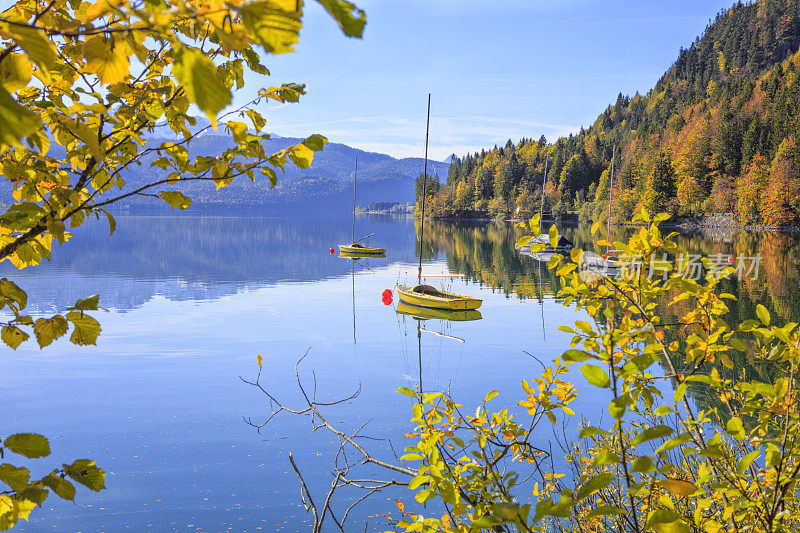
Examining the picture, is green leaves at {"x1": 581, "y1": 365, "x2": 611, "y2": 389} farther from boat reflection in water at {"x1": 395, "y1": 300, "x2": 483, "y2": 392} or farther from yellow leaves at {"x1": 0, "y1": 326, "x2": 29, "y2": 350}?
boat reflection in water at {"x1": 395, "y1": 300, "x2": 483, "y2": 392}

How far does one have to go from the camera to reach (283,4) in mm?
736

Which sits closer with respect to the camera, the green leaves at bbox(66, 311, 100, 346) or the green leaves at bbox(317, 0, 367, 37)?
→ the green leaves at bbox(317, 0, 367, 37)

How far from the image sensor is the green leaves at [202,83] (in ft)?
2.10

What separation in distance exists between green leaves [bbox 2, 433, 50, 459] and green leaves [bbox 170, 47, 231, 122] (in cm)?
90

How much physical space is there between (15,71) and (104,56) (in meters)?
0.16

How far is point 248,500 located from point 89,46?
9.67 metres

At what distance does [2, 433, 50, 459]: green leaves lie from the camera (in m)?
1.14

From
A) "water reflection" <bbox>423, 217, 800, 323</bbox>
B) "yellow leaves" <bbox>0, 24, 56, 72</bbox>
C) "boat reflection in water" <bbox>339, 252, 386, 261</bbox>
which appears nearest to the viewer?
"yellow leaves" <bbox>0, 24, 56, 72</bbox>

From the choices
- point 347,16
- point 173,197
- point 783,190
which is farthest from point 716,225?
point 347,16

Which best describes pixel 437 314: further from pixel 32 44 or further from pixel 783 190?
pixel 783 190

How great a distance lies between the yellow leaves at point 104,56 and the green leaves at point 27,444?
0.74m

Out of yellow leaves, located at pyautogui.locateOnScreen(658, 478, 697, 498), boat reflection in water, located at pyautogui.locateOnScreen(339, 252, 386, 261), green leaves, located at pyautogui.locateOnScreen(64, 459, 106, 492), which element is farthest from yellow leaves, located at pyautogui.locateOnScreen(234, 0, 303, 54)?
boat reflection in water, located at pyautogui.locateOnScreen(339, 252, 386, 261)

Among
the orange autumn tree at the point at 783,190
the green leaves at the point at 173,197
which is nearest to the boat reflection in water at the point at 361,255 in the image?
the orange autumn tree at the point at 783,190

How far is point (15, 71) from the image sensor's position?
968 millimetres
